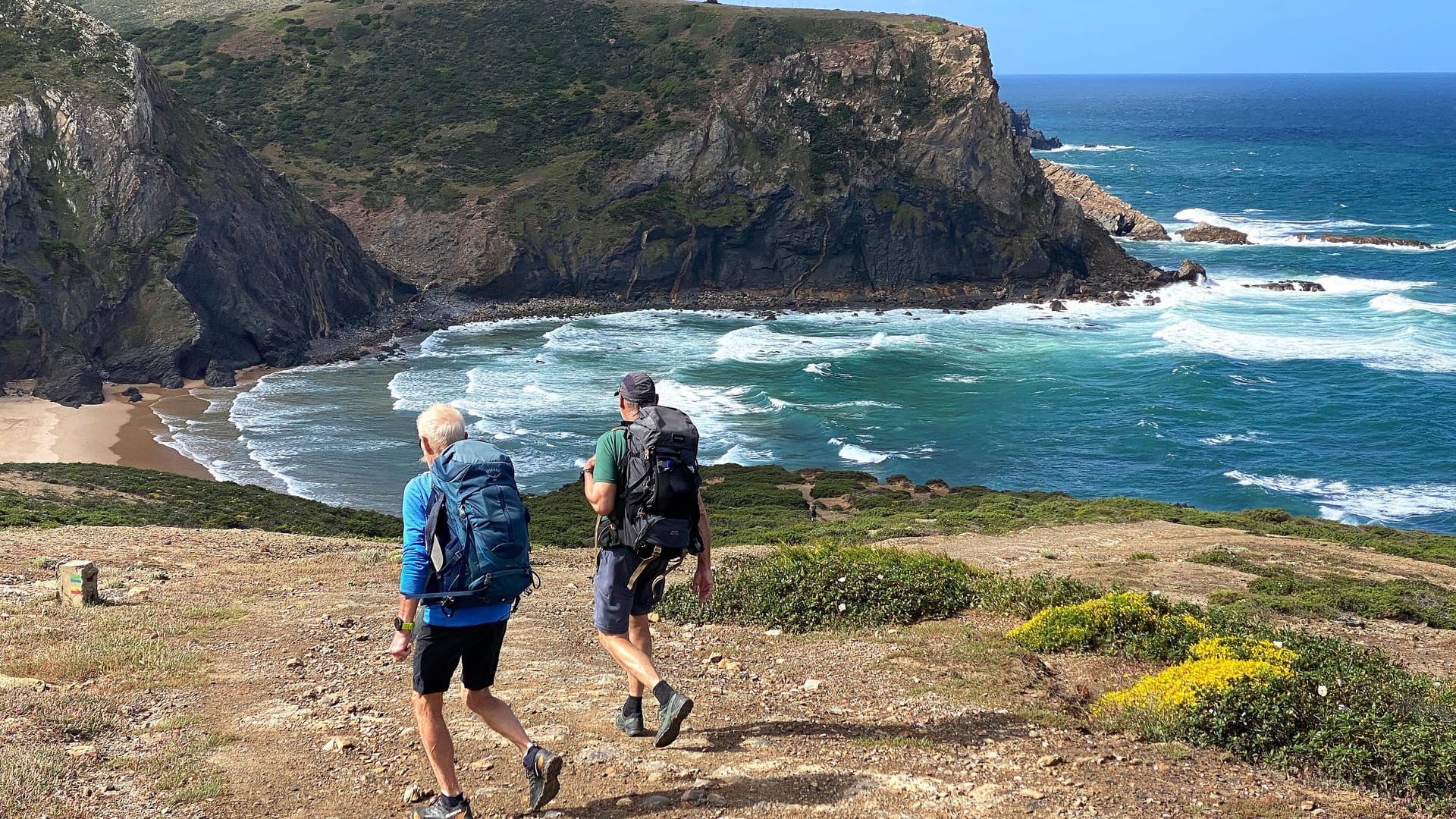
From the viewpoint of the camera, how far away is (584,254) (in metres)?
69.5

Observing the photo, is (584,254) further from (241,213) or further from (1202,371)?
(1202,371)

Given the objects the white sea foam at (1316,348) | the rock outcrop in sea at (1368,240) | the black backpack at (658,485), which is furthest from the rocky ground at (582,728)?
the rock outcrop in sea at (1368,240)

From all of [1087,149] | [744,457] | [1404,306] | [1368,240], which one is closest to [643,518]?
[744,457]

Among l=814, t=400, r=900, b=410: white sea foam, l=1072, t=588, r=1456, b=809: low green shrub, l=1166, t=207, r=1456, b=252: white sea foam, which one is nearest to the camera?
l=1072, t=588, r=1456, b=809: low green shrub

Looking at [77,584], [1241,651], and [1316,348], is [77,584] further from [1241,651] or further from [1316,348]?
[1316,348]

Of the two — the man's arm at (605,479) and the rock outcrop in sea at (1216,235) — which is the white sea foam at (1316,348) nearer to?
the rock outcrop in sea at (1216,235)

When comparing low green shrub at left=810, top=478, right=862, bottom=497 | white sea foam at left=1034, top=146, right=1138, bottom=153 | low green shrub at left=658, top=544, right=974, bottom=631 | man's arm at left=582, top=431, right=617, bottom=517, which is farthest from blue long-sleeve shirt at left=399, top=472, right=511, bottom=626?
white sea foam at left=1034, top=146, right=1138, bottom=153

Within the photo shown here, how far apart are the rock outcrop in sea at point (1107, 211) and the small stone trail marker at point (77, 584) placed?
81.4 meters

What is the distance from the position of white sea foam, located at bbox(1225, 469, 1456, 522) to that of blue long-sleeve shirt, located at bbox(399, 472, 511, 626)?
34.2 metres

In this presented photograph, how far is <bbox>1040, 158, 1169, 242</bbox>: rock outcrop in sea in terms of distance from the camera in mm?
89500

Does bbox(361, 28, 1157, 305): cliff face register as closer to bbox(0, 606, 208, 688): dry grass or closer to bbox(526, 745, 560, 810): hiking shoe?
bbox(0, 606, 208, 688): dry grass

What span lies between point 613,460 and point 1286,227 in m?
96.7

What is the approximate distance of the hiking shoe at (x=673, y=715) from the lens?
6.90 m

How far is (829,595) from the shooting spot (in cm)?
1147
